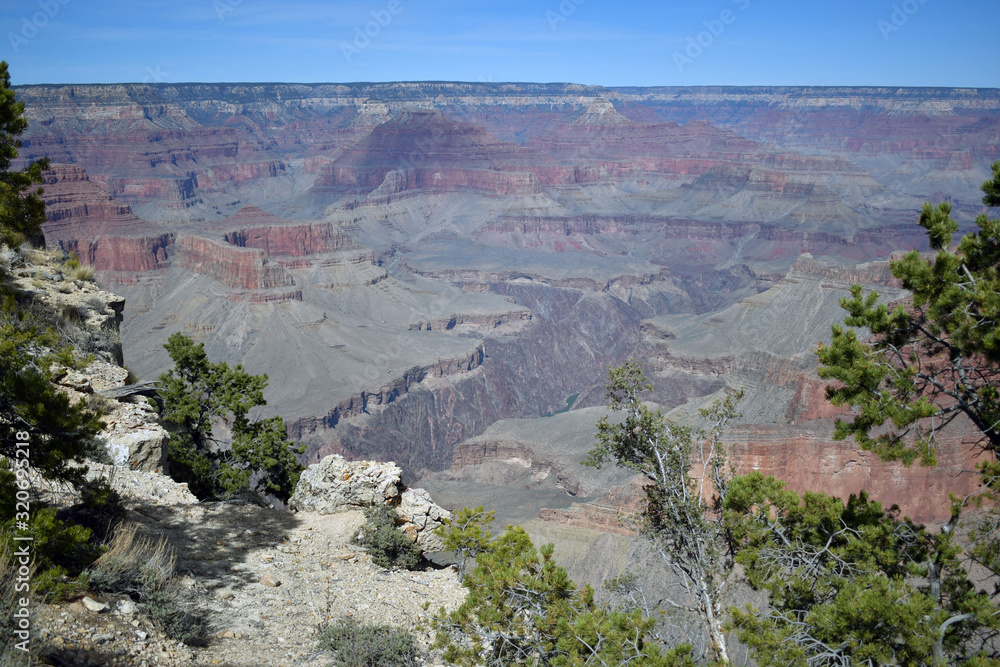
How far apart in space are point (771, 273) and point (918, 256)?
14257 centimetres

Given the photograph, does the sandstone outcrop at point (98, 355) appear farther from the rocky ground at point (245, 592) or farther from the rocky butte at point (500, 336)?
the rocky butte at point (500, 336)

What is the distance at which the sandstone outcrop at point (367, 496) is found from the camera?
60.8 ft

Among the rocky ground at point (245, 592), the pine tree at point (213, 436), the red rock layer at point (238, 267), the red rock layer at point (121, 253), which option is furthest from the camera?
the red rock layer at point (121, 253)

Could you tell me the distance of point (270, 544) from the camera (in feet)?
52.4

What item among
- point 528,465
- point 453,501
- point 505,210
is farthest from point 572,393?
point 505,210

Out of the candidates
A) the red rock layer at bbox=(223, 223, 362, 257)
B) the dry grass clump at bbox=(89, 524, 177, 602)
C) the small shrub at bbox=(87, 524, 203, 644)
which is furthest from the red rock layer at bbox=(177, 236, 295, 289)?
the small shrub at bbox=(87, 524, 203, 644)

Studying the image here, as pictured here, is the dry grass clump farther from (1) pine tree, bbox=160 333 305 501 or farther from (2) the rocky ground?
(1) pine tree, bbox=160 333 305 501

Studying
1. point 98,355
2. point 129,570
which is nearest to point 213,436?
point 98,355

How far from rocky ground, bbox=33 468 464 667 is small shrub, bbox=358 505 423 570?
0.27 meters

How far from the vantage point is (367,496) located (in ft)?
61.9

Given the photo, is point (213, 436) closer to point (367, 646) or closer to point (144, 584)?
point (144, 584)

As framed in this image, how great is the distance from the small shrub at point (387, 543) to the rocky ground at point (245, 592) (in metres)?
0.27

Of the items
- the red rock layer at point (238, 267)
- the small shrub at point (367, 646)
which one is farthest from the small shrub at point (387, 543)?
the red rock layer at point (238, 267)

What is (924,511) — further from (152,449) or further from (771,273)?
(771,273)
